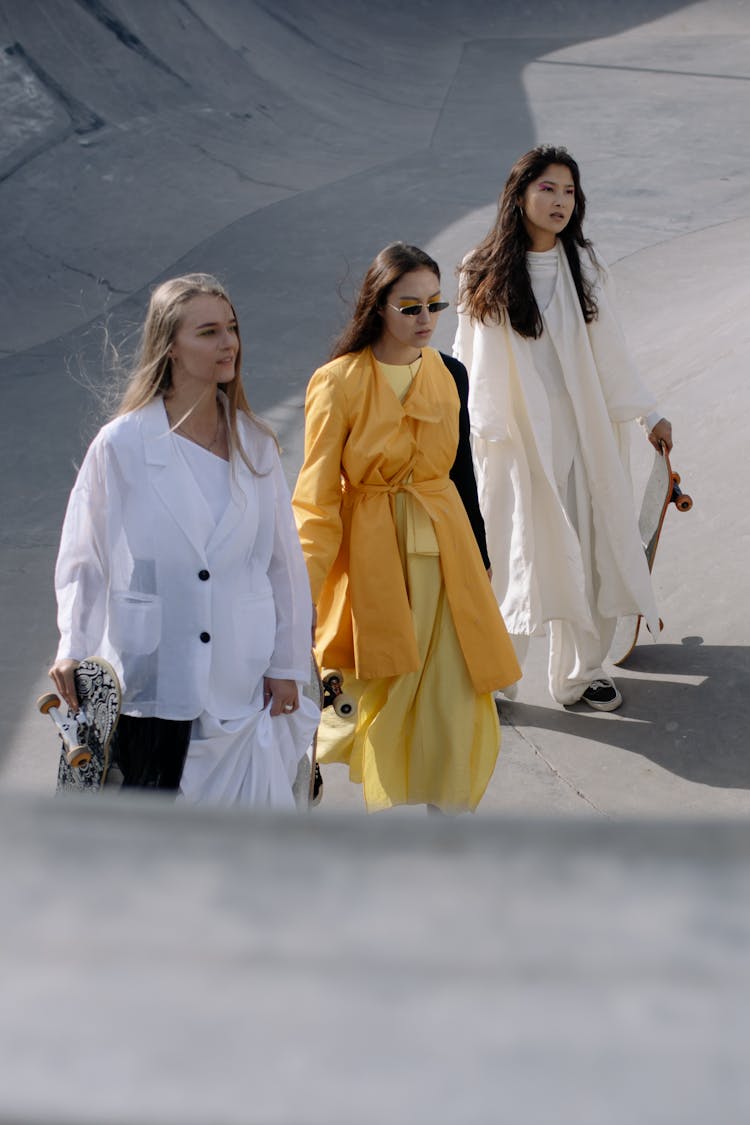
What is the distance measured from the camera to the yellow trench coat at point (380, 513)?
12.8 feet

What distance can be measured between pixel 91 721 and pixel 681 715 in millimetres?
2718

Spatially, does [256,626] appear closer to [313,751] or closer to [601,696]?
[313,751]

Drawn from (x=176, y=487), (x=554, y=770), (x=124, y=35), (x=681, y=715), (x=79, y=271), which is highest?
(x=124, y=35)

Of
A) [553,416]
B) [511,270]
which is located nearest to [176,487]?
[511,270]

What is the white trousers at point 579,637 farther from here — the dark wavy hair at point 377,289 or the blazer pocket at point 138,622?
the blazer pocket at point 138,622

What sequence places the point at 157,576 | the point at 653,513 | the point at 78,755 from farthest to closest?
the point at 653,513 < the point at 157,576 < the point at 78,755

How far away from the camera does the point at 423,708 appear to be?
4031mm

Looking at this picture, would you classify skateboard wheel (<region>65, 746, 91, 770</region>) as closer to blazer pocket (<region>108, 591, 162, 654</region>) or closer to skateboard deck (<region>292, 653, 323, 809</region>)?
blazer pocket (<region>108, 591, 162, 654</region>)

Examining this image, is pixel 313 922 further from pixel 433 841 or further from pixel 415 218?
pixel 415 218

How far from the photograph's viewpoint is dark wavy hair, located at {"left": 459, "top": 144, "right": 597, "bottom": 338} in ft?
15.6

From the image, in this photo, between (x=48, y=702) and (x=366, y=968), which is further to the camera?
(x=48, y=702)

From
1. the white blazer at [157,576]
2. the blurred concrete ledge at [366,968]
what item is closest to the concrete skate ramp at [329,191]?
the white blazer at [157,576]

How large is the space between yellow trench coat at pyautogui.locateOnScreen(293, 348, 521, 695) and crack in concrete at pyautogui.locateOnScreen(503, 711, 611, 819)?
73 centimetres

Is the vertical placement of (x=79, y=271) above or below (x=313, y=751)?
above
